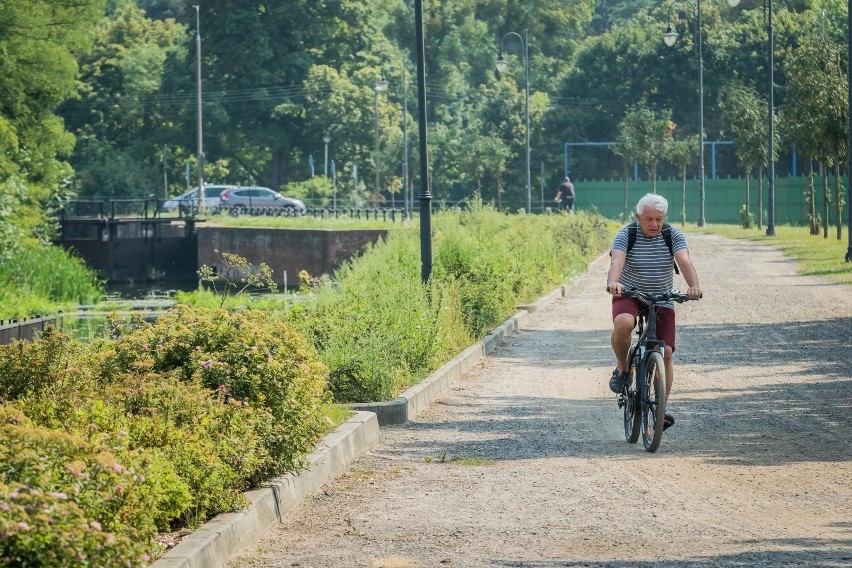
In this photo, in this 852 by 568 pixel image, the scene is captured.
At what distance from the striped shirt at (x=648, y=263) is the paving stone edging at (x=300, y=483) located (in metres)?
2.27

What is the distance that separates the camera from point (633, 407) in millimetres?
10852

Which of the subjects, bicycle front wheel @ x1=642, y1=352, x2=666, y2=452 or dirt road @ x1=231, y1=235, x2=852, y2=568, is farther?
bicycle front wheel @ x1=642, y1=352, x2=666, y2=452

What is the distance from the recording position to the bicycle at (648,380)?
10.3 metres

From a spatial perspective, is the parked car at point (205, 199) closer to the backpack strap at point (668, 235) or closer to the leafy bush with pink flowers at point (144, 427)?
the backpack strap at point (668, 235)

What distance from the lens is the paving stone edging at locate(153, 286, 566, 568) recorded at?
6707mm

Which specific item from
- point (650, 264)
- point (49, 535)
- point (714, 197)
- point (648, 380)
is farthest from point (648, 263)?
point (714, 197)

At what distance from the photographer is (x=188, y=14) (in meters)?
76.4

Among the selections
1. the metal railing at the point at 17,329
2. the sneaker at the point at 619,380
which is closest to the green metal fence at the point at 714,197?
the metal railing at the point at 17,329

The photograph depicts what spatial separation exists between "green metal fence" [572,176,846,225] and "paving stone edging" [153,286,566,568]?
5239cm

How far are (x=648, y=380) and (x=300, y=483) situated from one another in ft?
9.89

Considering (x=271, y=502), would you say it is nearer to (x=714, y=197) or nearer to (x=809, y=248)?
(x=809, y=248)

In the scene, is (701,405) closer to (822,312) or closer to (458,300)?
(458,300)

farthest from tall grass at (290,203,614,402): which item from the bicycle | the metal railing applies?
the metal railing

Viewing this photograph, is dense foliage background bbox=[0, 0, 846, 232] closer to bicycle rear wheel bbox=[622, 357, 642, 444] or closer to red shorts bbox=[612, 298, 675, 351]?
bicycle rear wheel bbox=[622, 357, 642, 444]
